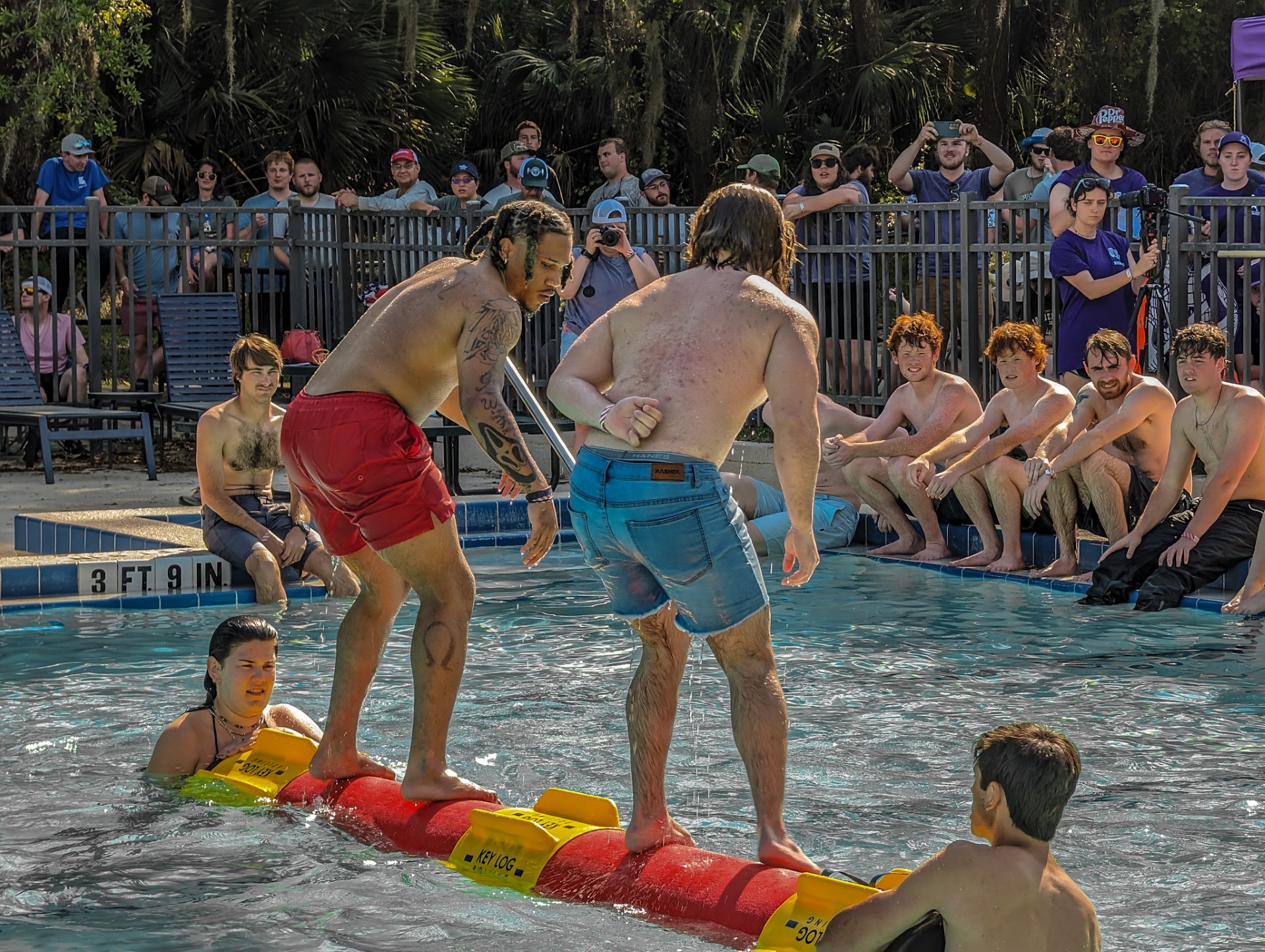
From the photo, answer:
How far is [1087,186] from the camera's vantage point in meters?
10.6

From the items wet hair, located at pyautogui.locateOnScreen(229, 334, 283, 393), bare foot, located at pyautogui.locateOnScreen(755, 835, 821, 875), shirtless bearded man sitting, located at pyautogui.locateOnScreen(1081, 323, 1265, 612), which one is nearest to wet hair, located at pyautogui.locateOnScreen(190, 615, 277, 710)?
bare foot, located at pyautogui.locateOnScreen(755, 835, 821, 875)

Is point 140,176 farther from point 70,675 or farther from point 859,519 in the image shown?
point 70,675

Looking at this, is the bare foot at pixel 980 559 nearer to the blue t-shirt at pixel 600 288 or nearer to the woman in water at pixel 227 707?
the blue t-shirt at pixel 600 288

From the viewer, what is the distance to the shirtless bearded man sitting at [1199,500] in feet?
28.4

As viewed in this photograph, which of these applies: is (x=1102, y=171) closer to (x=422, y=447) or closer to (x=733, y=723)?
(x=422, y=447)

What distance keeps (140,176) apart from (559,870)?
16.3m

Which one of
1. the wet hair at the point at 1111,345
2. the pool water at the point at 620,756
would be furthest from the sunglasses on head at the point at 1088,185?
the pool water at the point at 620,756

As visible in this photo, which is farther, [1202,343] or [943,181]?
[943,181]

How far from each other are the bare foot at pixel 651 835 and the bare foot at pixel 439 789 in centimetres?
68

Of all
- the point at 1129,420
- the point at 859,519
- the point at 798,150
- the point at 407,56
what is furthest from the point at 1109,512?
the point at 798,150

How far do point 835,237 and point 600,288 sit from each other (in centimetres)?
191

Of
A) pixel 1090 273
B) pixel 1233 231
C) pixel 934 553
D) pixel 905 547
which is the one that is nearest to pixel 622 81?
pixel 1090 273

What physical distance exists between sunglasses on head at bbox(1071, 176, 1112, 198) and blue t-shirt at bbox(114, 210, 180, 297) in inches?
309

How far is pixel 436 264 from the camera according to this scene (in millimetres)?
5539
